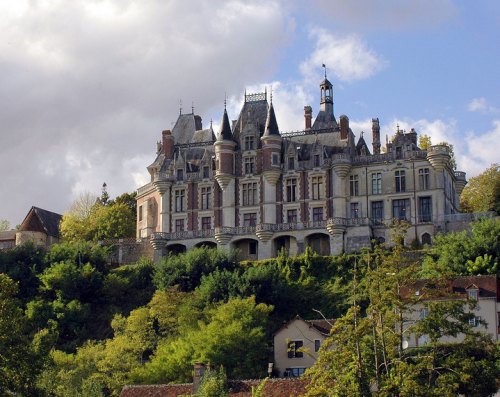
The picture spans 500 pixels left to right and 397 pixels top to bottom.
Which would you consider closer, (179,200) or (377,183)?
(377,183)

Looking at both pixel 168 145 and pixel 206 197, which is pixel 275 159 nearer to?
pixel 206 197

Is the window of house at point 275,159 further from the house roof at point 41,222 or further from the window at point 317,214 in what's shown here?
the house roof at point 41,222

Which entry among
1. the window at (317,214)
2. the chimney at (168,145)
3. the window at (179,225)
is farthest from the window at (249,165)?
the chimney at (168,145)

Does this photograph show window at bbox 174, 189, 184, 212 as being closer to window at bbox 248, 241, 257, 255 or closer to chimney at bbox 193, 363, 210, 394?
window at bbox 248, 241, 257, 255

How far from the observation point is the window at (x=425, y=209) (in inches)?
3388

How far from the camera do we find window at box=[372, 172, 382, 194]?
289 ft

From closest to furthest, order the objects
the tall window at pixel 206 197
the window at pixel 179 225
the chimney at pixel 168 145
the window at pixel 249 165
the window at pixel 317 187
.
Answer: the window at pixel 317 187 < the window at pixel 249 165 < the tall window at pixel 206 197 < the window at pixel 179 225 < the chimney at pixel 168 145

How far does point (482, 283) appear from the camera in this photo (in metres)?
68.1

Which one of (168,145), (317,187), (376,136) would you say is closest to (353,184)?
(317,187)

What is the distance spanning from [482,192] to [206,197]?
2527 cm

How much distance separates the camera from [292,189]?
90.5 m

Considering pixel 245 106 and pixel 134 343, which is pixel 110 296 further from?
pixel 245 106

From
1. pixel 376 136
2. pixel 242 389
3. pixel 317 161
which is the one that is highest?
pixel 376 136

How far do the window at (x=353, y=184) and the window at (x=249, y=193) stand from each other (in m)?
7.84
